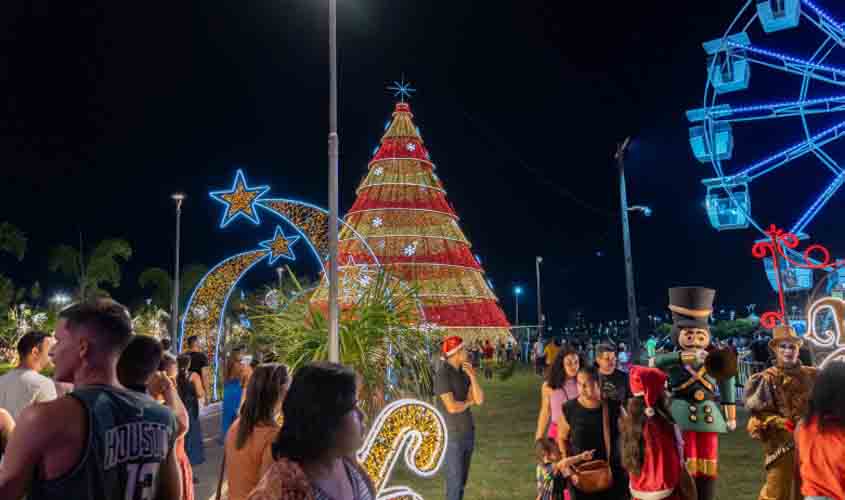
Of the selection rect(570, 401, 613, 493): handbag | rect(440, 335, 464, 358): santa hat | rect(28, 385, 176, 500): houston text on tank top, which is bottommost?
rect(570, 401, 613, 493): handbag

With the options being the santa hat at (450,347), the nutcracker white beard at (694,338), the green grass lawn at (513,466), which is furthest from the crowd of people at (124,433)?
the green grass lawn at (513,466)

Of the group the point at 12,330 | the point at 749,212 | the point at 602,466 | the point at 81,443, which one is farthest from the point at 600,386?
the point at 12,330

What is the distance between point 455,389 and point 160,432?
14.4ft

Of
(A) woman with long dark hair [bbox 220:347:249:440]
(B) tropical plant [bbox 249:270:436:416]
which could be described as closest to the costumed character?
(B) tropical plant [bbox 249:270:436:416]

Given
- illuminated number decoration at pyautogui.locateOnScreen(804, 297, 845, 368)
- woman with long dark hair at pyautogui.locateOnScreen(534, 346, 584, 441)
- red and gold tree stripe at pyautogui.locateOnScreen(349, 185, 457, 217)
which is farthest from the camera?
red and gold tree stripe at pyautogui.locateOnScreen(349, 185, 457, 217)

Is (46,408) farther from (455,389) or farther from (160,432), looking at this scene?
(455,389)

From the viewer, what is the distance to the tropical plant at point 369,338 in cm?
862

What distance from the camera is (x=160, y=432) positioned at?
118 inches

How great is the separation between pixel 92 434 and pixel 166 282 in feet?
163

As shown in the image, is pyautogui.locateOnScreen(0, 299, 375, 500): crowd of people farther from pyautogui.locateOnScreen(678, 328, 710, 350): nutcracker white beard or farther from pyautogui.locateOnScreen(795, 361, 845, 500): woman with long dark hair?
pyautogui.locateOnScreen(678, 328, 710, 350): nutcracker white beard

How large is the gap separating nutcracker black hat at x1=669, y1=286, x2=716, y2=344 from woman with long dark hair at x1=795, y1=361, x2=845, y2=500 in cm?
326

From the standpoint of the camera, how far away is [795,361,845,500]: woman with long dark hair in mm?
3734

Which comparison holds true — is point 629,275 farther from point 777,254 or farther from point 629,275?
point 777,254

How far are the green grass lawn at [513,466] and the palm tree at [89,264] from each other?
1362 inches
